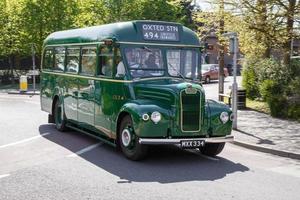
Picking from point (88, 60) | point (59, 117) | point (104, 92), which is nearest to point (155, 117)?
point (104, 92)

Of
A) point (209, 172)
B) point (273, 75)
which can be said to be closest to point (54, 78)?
point (209, 172)

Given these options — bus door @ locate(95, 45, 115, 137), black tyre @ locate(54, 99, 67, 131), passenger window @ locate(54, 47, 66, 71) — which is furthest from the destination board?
black tyre @ locate(54, 99, 67, 131)

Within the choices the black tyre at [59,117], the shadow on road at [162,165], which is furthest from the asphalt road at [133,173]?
the black tyre at [59,117]

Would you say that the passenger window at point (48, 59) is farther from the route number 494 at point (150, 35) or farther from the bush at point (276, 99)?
the bush at point (276, 99)

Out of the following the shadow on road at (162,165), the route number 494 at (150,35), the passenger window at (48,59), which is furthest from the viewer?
the passenger window at (48,59)

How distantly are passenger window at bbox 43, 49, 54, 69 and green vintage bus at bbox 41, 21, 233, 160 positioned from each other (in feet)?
7.79

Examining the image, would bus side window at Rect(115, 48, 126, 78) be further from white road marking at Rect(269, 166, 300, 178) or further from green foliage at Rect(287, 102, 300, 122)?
green foliage at Rect(287, 102, 300, 122)

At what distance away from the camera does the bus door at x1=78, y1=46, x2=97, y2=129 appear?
39.3ft

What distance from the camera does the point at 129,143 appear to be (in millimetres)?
10125

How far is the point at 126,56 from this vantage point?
1063cm

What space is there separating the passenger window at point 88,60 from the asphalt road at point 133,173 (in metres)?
1.74

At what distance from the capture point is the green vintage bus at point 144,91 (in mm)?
9766

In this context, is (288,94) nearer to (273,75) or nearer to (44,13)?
(273,75)

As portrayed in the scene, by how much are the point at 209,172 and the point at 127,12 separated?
31545 millimetres
